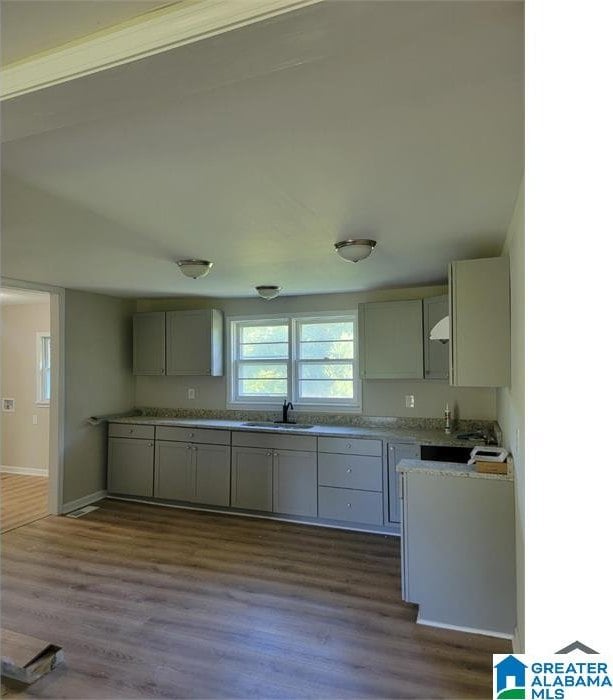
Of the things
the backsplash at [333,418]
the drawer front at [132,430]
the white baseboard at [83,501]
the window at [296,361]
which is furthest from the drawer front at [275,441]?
the white baseboard at [83,501]

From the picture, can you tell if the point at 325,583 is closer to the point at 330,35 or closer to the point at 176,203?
the point at 176,203

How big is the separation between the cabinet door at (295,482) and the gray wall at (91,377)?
7.31 feet

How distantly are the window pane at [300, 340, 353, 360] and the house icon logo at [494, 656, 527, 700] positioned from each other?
4.01 m

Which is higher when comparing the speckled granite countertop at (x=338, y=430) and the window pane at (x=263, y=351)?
the window pane at (x=263, y=351)

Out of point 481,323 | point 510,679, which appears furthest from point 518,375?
point 510,679

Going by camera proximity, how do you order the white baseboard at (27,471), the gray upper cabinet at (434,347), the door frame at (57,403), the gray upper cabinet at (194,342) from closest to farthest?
the gray upper cabinet at (434,347)
the door frame at (57,403)
the gray upper cabinet at (194,342)
the white baseboard at (27,471)

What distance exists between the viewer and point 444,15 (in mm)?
891

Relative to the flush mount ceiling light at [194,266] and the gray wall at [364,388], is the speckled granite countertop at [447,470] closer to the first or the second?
the gray wall at [364,388]

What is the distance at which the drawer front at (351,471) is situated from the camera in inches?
162

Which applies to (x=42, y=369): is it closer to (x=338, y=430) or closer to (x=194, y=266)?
(x=194, y=266)

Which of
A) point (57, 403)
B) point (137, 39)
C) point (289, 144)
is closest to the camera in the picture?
point (137, 39)

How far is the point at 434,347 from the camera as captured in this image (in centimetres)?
434

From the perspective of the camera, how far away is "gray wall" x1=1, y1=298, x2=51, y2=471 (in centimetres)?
636

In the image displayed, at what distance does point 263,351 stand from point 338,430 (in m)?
1.50
